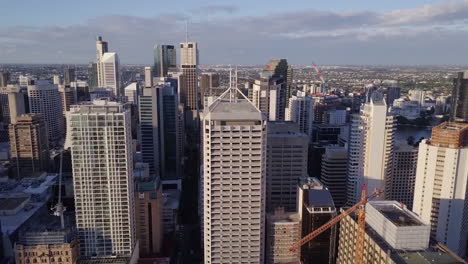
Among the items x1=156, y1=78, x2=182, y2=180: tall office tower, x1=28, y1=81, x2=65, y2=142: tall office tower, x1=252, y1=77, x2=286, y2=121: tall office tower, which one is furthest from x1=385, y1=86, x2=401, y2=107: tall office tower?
x1=28, y1=81, x2=65, y2=142: tall office tower

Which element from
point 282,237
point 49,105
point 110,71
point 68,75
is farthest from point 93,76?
point 282,237

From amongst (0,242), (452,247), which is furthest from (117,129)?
(452,247)

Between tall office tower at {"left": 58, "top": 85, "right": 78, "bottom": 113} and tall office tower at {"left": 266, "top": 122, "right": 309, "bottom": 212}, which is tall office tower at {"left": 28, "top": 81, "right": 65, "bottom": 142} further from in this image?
tall office tower at {"left": 266, "top": 122, "right": 309, "bottom": 212}

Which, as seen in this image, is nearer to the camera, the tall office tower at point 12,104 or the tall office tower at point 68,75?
the tall office tower at point 12,104

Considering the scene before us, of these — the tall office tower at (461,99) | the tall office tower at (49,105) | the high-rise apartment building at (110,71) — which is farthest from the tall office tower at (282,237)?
the high-rise apartment building at (110,71)

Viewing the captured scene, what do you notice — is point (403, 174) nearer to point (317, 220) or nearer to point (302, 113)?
point (317, 220)

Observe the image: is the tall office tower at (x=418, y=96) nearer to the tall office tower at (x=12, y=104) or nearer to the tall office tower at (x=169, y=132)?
the tall office tower at (x=169, y=132)

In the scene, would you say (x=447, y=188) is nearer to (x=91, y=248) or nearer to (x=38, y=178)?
(x=91, y=248)
